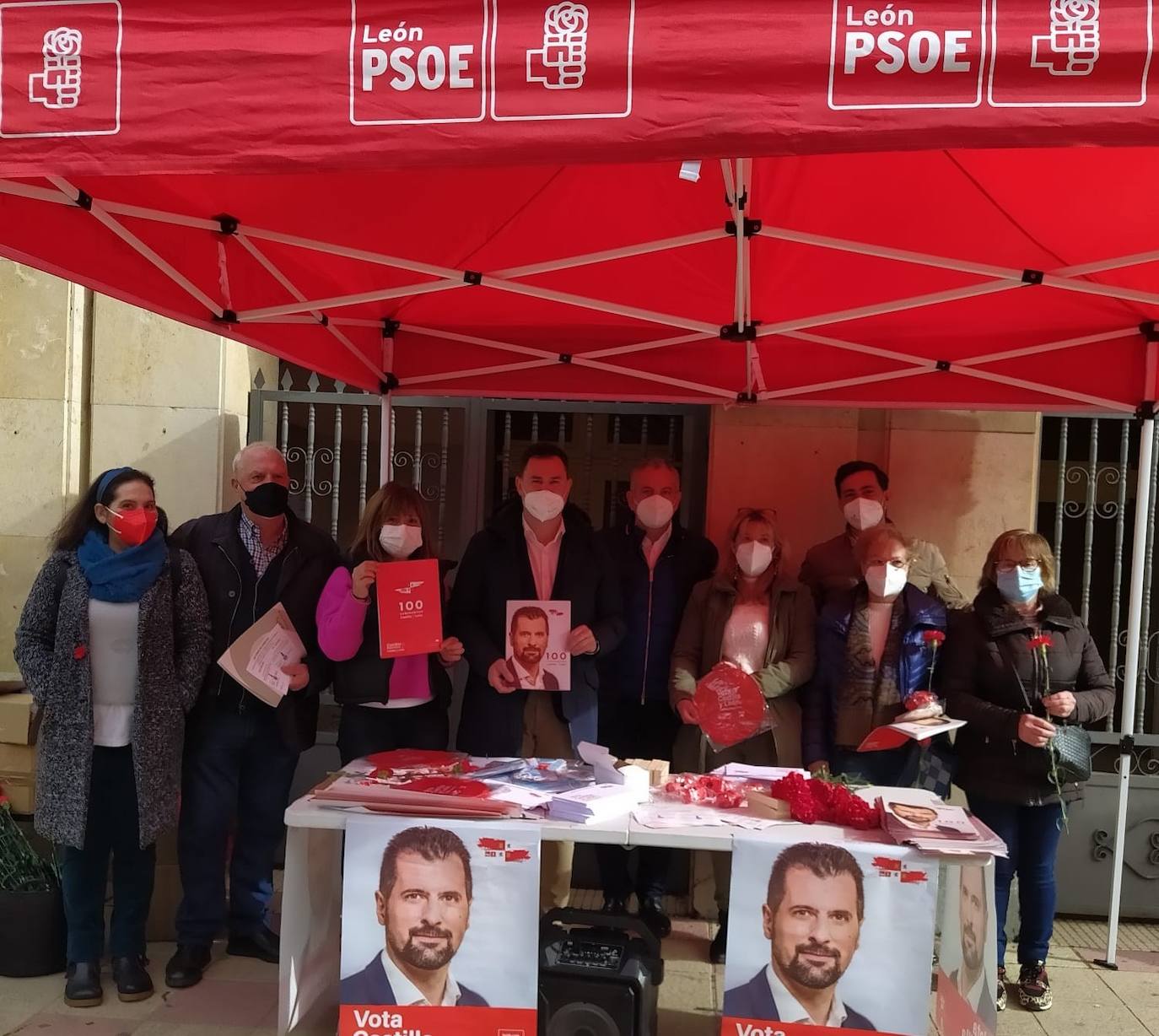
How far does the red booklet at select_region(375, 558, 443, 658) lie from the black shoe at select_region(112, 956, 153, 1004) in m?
1.55

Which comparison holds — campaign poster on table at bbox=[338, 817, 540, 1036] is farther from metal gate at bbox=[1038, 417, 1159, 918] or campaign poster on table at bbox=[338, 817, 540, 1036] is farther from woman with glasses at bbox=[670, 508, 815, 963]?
metal gate at bbox=[1038, 417, 1159, 918]

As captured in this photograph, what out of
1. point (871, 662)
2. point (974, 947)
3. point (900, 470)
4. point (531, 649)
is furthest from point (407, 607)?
point (900, 470)

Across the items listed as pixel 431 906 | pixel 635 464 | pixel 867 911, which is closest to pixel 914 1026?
pixel 867 911

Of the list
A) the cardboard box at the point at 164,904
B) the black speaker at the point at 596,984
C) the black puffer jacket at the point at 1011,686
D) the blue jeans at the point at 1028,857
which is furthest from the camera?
the cardboard box at the point at 164,904

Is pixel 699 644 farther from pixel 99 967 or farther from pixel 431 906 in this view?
pixel 99 967

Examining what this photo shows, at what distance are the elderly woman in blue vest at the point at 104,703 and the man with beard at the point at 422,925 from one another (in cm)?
114

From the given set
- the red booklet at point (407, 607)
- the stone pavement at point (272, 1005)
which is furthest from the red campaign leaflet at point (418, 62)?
the stone pavement at point (272, 1005)

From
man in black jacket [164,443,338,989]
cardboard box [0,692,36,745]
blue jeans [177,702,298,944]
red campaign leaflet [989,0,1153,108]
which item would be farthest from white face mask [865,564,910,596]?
cardboard box [0,692,36,745]

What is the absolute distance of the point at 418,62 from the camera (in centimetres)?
200

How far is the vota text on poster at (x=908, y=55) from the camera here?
185 cm

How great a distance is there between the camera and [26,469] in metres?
5.75

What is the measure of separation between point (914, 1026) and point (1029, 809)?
1345mm

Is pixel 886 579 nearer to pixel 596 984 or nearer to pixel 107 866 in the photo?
pixel 596 984

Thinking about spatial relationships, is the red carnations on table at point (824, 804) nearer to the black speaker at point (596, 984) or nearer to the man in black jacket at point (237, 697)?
the black speaker at point (596, 984)
